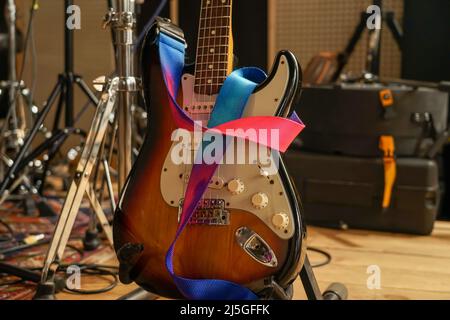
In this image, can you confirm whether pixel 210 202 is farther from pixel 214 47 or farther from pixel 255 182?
pixel 214 47

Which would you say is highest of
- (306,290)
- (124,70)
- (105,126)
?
(124,70)

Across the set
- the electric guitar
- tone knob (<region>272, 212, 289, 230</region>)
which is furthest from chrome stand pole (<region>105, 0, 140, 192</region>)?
tone knob (<region>272, 212, 289, 230</region>)

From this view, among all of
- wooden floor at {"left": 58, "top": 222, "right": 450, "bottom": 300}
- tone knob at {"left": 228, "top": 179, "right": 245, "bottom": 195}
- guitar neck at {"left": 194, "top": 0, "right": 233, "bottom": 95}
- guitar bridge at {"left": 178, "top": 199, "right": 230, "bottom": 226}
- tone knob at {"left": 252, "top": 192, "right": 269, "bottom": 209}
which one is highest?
guitar neck at {"left": 194, "top": 0, "right": 233, "bottom": 95}

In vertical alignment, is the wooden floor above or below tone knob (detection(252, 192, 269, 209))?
below

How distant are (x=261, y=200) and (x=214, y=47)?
32cm

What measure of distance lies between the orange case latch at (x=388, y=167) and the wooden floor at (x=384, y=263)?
0.15 metres

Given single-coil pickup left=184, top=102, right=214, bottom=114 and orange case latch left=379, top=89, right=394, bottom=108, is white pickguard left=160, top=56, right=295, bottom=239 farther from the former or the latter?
orange case latch left=379, top=89, right=394, bottom=108

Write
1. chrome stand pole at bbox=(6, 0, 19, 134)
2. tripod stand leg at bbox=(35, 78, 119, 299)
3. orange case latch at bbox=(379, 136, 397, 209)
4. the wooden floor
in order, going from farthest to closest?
chrome stand pole at bbox=(6, 0, 19, 134)
orange case latch at bbox=(379, 136, 397, 209)
the wooden floor
tripod stand leg at bbox=(35, 78, 119, 299)

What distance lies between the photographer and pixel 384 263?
1.59 meters

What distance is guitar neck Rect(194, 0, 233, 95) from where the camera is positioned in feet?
3.15

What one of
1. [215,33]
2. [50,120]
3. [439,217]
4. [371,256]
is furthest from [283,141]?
[50,120]

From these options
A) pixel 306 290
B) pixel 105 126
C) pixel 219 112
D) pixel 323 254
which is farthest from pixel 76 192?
pixel 323 254

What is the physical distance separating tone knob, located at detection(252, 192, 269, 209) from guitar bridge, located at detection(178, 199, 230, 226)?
0.19 feet

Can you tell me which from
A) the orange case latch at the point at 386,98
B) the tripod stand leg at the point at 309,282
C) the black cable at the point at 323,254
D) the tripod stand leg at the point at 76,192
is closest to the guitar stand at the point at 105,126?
the tripod stand leg at the point at 76,192
